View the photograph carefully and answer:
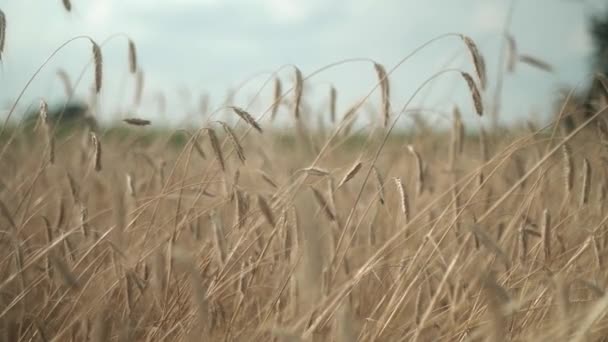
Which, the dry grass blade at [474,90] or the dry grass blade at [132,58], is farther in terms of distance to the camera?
the dry grass blade at [132,58]

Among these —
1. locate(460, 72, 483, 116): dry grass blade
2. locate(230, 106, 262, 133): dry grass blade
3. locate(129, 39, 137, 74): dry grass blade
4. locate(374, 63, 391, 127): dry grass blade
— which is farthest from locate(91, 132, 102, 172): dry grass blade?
locate(460, 72, 483, 116): dry grass blade

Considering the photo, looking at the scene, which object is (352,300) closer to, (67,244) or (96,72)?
(67,244)

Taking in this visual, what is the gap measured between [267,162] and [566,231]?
3.81 ft

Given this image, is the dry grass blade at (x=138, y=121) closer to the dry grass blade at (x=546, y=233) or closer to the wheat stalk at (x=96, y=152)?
the wheat stalk at (x=96, y=152)

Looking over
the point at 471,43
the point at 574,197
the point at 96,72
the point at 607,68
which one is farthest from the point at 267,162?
the point at 607,68

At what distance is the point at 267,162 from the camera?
2334mm

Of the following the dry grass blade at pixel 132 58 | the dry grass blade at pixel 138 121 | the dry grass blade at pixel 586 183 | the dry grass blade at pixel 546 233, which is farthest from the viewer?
the dry grass blade at pixel 132 58

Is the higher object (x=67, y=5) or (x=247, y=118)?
(x=67, y=5)

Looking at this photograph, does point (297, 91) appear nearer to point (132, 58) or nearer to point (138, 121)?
A: point (138, 121)

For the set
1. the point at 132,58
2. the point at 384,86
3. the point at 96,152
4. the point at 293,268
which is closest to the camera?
the point at 293,268

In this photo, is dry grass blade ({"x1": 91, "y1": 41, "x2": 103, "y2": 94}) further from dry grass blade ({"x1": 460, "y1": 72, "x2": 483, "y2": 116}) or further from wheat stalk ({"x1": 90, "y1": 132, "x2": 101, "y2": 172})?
dry grass blade ({"x1": 460, "y1": 72, "x2": 483, "y2": 116})

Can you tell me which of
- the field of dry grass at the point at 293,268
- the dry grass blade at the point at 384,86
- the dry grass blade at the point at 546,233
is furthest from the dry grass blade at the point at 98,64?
the dry grass blade at the point at 546,233

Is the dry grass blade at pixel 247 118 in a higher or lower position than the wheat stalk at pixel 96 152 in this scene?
higher

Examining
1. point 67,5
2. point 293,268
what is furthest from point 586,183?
point 67,5
